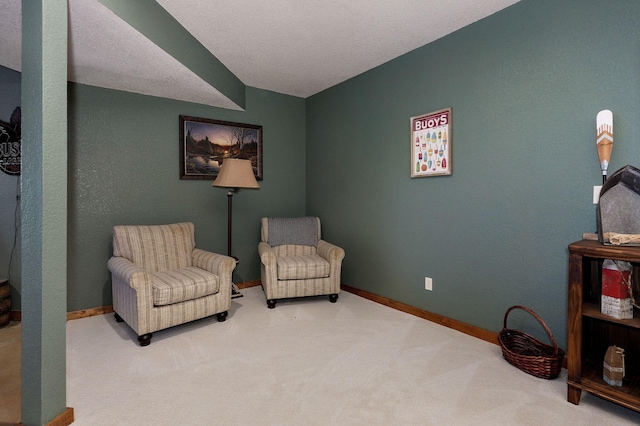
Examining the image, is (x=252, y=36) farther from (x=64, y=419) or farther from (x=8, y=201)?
(x=64, y=419)

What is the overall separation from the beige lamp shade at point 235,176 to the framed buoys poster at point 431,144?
5.61 ft

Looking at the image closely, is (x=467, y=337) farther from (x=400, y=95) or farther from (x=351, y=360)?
(x=400, y=95)

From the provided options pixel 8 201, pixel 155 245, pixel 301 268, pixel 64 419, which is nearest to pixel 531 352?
pixel 301 268

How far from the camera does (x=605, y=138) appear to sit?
2.01 m

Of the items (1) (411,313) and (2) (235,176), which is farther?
(2) (235,176)

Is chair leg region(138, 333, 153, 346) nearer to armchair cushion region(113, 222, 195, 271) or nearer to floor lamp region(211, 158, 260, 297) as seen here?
armchair cushion region(113, 222, 195, 271)

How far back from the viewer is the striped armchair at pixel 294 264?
140 inches

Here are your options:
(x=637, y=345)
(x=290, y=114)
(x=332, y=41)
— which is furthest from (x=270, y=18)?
(x=637, y=345)

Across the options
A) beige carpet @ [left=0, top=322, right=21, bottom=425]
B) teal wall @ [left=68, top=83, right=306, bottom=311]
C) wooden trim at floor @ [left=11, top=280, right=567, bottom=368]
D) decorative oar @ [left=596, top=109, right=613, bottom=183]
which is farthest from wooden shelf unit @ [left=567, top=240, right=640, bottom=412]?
teal wall @ [left=68, top=83, right=306, bottom=311]

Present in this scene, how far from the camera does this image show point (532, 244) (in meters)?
2.49

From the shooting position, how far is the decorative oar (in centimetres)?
201

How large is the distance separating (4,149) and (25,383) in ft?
8.22

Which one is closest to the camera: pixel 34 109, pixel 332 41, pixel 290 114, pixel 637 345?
pixel 34 109

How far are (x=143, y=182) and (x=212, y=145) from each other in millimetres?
900
